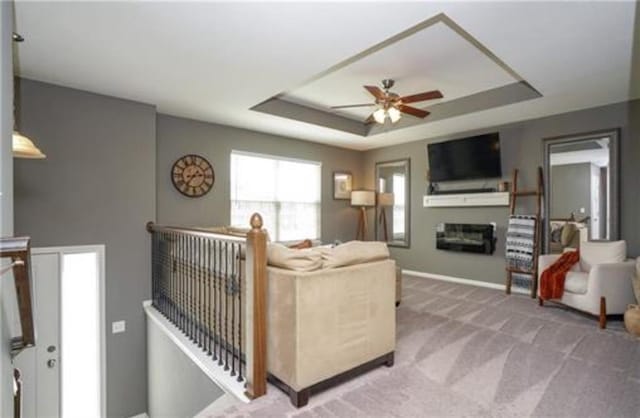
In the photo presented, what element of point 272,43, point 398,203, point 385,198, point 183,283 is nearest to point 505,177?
point 398,203

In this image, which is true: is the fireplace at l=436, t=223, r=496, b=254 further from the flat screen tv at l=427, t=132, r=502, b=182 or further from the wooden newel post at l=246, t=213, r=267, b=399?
the wooden newel post at l=246, t=213, r=267, b=399

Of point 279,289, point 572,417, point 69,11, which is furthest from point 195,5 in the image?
point 572,417

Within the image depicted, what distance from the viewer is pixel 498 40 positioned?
8.80 feet

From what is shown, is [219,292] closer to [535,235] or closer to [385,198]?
[535,235]

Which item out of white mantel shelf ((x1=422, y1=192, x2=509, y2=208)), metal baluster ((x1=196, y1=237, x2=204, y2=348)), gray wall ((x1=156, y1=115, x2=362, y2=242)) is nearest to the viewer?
metal baluster ((x1=196, y1=237, x2=204, y2=348))

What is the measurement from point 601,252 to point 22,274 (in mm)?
5261

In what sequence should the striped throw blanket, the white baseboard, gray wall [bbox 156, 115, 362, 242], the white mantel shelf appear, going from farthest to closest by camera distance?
the white mantel shelf
the white baseboard
the striped throw blanket
gray wall [bbox 156, 115, 362, 242]

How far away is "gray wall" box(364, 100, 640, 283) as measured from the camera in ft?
13.7

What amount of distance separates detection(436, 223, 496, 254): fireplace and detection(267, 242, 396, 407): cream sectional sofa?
354 centimetres

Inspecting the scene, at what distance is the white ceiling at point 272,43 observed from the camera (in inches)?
89.3

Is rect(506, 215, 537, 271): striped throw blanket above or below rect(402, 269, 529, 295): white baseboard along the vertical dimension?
above

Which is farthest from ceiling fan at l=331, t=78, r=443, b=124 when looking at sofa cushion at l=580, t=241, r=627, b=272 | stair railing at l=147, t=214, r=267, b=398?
sofa cushion at l=580, t=241, r=627, b=272

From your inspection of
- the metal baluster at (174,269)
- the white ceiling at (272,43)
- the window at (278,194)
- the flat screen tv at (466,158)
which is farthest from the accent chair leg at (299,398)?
the flat screen tv at (466,158)

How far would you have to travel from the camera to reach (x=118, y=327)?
3.88 m
